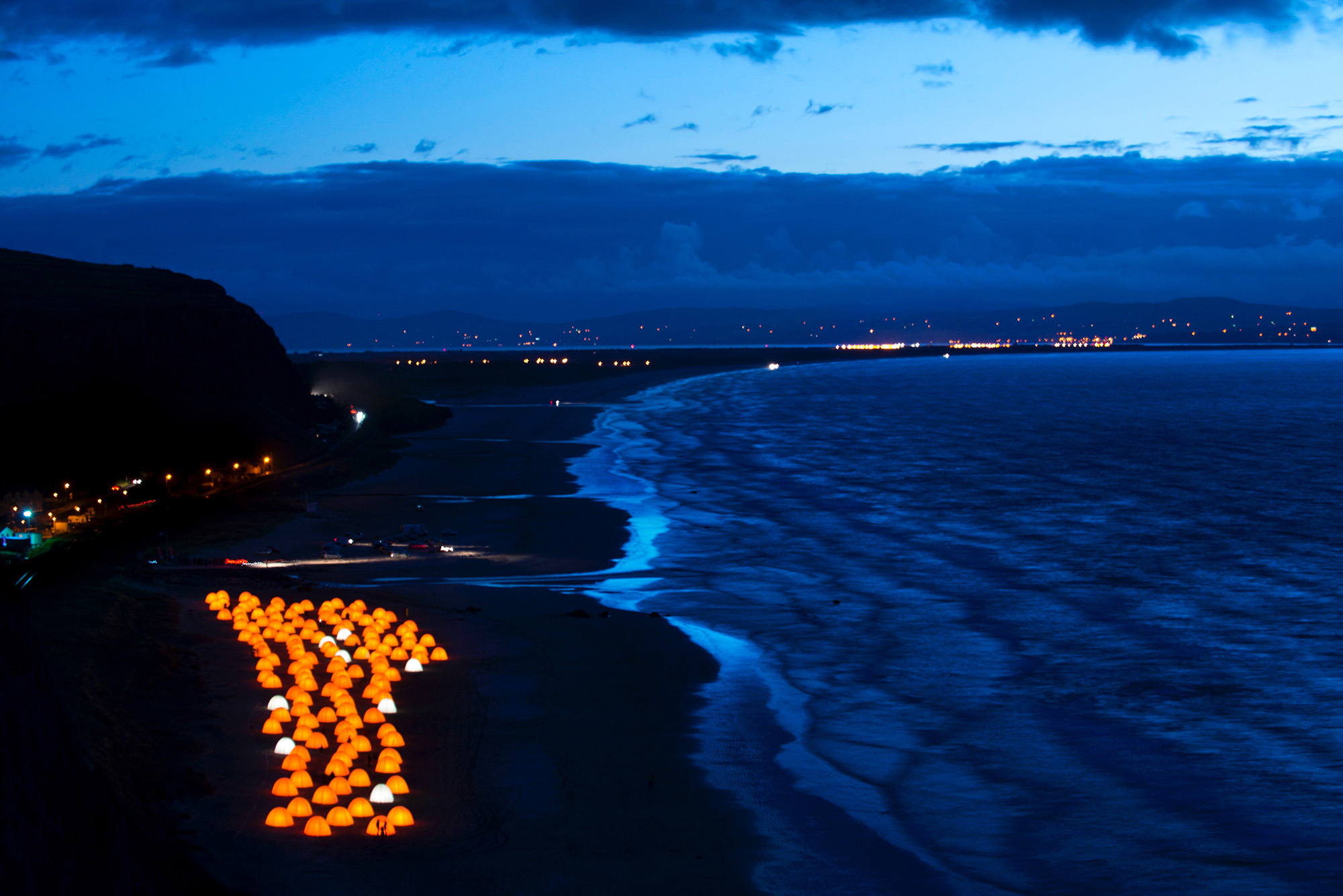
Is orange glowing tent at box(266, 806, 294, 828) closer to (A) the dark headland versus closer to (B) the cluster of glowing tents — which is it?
(B) the cluster of glowing tents

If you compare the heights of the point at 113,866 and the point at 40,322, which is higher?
the point at 40,322

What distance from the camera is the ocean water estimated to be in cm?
2073

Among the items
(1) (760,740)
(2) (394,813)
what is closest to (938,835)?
(1) (760,740)

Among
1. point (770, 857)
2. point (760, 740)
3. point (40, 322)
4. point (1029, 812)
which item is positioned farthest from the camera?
point (40, 322)

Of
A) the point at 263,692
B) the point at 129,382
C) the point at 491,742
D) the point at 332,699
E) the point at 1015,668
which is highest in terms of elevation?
the point at 129,382

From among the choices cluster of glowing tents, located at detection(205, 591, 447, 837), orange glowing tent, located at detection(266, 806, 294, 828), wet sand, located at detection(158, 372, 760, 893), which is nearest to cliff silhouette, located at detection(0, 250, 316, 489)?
wet sand, located at detection(158, 372, 760, 893)

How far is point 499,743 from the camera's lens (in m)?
25.1

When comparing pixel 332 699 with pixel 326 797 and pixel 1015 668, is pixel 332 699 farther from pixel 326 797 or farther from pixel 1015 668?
pixel 1015 668

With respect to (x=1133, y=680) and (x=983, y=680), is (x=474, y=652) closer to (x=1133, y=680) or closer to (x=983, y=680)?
(x=983, y=680)

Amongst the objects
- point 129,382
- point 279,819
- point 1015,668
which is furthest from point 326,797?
point 129,382

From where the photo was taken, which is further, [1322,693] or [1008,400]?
[1008,400]

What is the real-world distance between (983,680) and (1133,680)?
3.72m

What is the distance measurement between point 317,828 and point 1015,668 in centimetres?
1845

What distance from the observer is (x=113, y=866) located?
15719 mm
